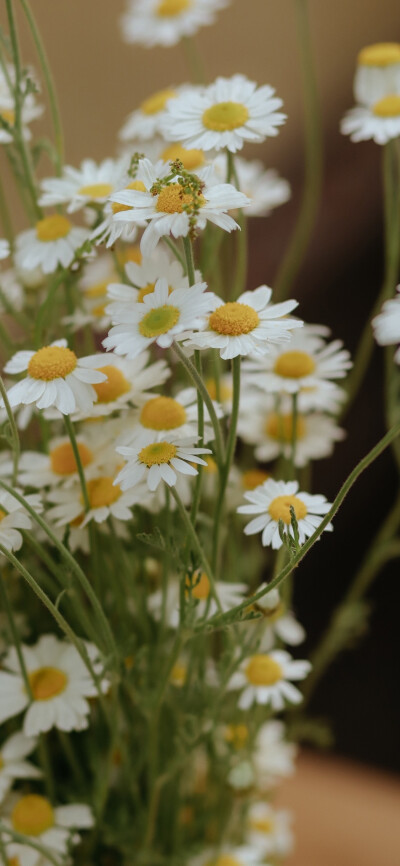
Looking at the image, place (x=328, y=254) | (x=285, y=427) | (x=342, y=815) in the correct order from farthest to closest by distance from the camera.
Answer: (x=328, y=254) < (x=342, y=815) < (x=285, y=427)

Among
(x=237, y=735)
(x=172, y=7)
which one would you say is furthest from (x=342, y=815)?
(x=172, y=7)

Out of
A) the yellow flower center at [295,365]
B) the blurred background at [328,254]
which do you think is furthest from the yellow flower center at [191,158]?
the blurred background at [328,254]

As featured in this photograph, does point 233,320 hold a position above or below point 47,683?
above

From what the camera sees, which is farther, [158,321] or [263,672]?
[263,672]

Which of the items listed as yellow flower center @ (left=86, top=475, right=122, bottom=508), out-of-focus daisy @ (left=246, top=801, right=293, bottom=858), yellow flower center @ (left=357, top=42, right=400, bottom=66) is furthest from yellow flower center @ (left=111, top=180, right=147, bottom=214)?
out-of-focus daisy @ (left=246, top=801, right=293, bottom=858)

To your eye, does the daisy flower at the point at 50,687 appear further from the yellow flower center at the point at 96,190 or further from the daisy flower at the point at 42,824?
the yellow flower center at the point at 96,190

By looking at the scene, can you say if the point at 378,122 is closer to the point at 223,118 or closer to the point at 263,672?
the point at 223,118
